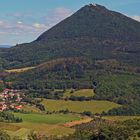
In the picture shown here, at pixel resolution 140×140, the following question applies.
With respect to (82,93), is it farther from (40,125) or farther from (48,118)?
(40,125)

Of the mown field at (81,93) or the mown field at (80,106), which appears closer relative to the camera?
the mown field at (80,106)

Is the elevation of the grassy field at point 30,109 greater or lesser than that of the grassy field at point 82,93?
lesser

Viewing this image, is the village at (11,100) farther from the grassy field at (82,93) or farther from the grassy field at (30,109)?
the grassy field at (82,93)

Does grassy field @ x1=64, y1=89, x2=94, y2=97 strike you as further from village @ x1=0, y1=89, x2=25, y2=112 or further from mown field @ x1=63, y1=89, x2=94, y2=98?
village @ x1=0, y1=89, x2=25, y2=112

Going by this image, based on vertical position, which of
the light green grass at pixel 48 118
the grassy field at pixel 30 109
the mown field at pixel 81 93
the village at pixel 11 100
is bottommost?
the light green grass at pixel 48 118

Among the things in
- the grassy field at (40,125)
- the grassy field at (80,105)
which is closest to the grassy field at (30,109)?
the grassy field at (80,105)

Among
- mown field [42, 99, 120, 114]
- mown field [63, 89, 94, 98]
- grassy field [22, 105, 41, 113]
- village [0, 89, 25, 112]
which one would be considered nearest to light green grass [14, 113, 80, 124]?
grassy field [22, 105, 41, 113]

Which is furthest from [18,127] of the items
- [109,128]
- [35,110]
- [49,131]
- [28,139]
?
[35,110]
